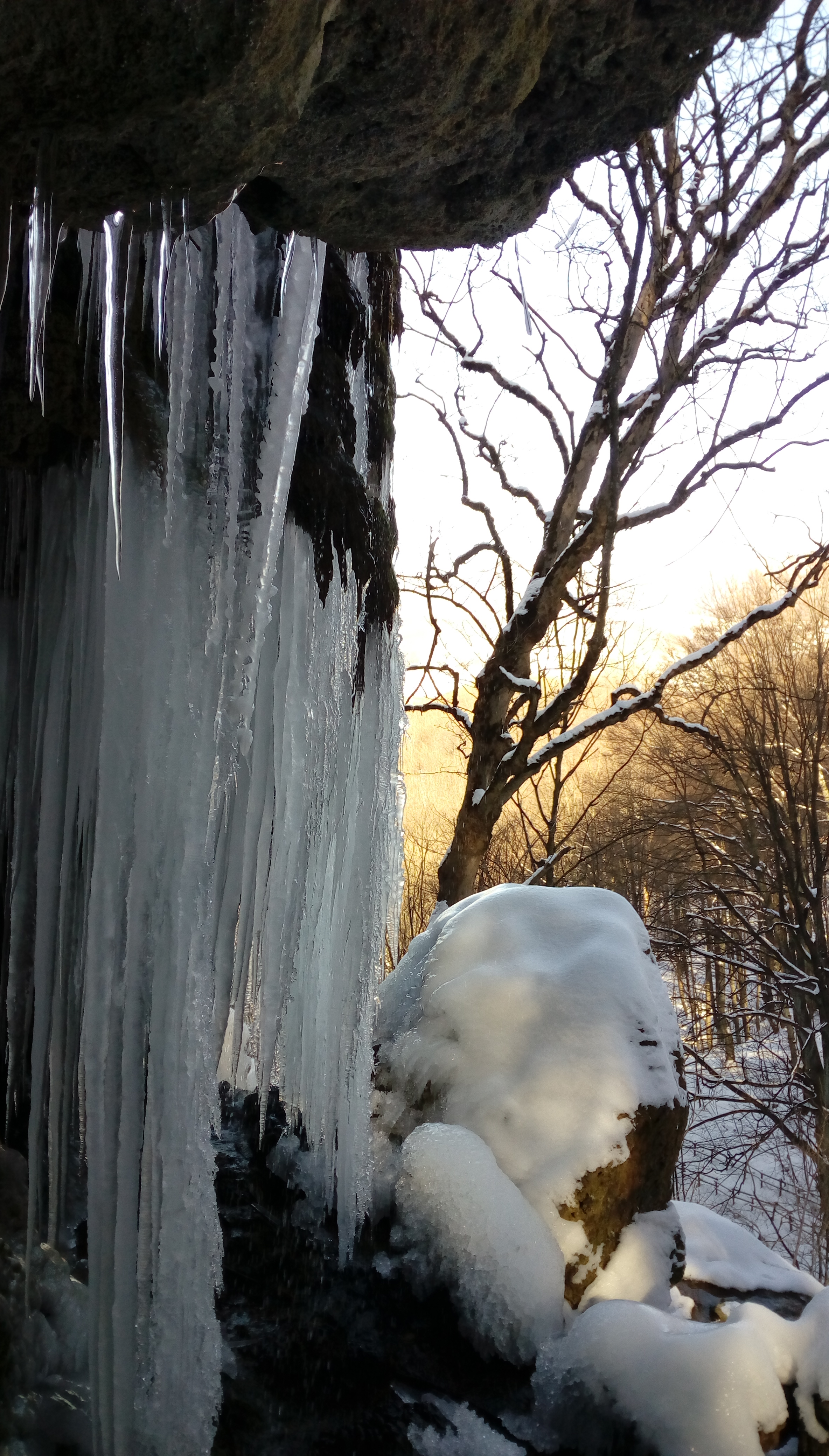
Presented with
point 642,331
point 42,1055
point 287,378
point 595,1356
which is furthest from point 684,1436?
point 642,331

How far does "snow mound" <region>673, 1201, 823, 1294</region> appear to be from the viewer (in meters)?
3.57

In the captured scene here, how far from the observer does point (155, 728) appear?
70.0 inches

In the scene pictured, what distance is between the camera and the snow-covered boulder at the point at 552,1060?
2.95 meters

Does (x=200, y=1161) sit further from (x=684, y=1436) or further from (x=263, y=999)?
(x=684, y=1436)

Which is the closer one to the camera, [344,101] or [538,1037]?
[344,101]

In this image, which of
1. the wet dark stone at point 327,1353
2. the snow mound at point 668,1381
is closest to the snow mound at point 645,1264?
the snow mound at point 668,1381

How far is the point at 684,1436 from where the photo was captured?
7.33 feet

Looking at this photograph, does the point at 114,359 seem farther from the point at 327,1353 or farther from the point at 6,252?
the point at 327,1353

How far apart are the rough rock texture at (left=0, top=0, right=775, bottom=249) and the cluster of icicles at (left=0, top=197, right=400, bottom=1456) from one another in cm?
22

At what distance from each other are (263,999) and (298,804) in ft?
2.04

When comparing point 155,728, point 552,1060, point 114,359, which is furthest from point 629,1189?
point 114,359

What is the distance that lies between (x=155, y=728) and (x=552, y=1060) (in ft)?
7.14

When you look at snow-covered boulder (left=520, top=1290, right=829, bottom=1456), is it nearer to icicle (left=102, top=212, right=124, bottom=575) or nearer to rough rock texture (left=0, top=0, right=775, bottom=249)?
icicle (left=102, top=212, right=124, bottom=575)

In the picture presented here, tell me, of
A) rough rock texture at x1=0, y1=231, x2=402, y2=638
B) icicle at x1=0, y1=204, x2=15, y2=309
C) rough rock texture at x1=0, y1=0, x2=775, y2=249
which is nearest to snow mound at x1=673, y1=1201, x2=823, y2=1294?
rough rock texture at x1=0, y1=231, x2=402, y2=638
